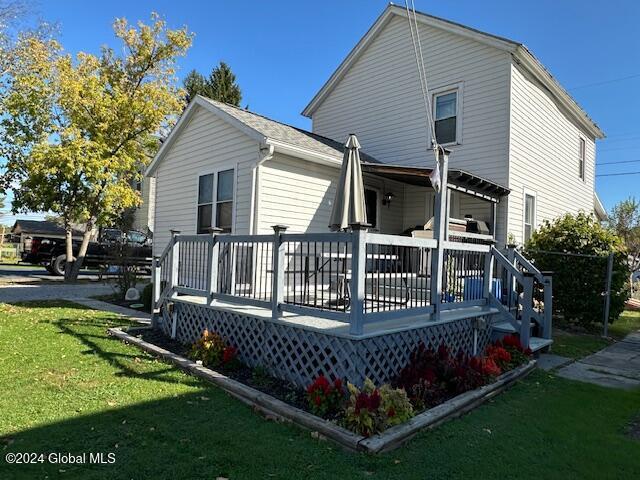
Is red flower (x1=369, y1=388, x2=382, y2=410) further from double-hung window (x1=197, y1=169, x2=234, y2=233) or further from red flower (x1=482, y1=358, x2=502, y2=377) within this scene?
double-hung window (x1=197, y1=169, x2=234, y2=233)

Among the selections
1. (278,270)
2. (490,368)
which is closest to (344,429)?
(278,270)

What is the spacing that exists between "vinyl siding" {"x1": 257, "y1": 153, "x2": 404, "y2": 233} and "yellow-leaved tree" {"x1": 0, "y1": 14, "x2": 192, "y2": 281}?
364 inches

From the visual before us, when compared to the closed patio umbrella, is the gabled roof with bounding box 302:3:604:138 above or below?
above

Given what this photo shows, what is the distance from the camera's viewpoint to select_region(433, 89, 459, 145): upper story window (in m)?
11.0

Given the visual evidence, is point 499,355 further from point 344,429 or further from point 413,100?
point 413,100

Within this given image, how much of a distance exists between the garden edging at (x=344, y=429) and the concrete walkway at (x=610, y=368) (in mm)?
801

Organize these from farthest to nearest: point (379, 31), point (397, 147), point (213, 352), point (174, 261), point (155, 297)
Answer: point (379, 31) → point (397, 147) → point (155, 297) → point (174, 261) → point (213, 352)

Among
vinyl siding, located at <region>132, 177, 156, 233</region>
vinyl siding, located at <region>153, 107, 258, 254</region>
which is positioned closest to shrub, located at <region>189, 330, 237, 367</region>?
vinyl siding, located at <region>153, 107, 258, 254</region>

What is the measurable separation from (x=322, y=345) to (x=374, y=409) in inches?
39.8

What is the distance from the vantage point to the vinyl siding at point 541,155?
34.1 feet

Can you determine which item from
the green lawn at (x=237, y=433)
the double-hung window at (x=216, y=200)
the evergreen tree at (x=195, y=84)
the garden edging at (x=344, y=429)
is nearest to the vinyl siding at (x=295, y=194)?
the double-hung window at (x=216, y=200)

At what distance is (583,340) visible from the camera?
820cm

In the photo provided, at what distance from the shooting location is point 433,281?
203 inches

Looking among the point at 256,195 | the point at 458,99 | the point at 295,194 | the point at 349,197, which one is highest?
the point at 458,99
